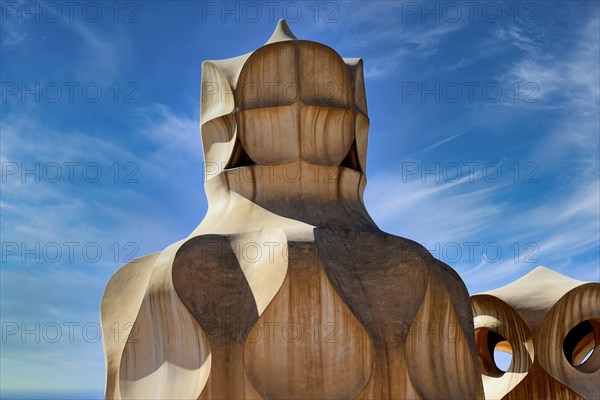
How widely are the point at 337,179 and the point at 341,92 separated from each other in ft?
4.33

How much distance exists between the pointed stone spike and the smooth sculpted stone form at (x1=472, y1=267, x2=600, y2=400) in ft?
22.7

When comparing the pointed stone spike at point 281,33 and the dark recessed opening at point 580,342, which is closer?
the pointed stone spike at point 281,33

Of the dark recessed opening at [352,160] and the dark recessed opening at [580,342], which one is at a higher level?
the dark recessed opening at [352,160]

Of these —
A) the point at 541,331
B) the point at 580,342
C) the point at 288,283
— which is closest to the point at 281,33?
the point at 288,283

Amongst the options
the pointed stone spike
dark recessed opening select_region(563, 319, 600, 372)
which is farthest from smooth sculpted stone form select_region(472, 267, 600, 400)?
the pointed stone spike

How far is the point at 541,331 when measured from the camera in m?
17.5

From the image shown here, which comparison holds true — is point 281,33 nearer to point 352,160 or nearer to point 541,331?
point 352,160

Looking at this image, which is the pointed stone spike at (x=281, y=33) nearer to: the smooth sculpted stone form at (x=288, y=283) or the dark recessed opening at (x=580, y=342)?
the smooth sculpted stone form at (x=288, y=283)

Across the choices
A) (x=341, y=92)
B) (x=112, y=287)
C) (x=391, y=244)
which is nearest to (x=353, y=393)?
(x=391, y=244)

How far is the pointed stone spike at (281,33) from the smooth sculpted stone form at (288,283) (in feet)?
0.27

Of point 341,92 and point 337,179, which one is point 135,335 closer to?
point 337,179

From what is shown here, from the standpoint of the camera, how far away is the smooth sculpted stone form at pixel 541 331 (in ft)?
57.3

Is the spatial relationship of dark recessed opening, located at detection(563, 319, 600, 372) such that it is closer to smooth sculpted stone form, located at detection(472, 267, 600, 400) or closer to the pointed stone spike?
smooth sculpted stone form, located at detection(472, 267, 600, 400)

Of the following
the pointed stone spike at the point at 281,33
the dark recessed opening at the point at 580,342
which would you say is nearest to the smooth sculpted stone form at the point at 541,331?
the dark recessed opening at the point at 580,342
